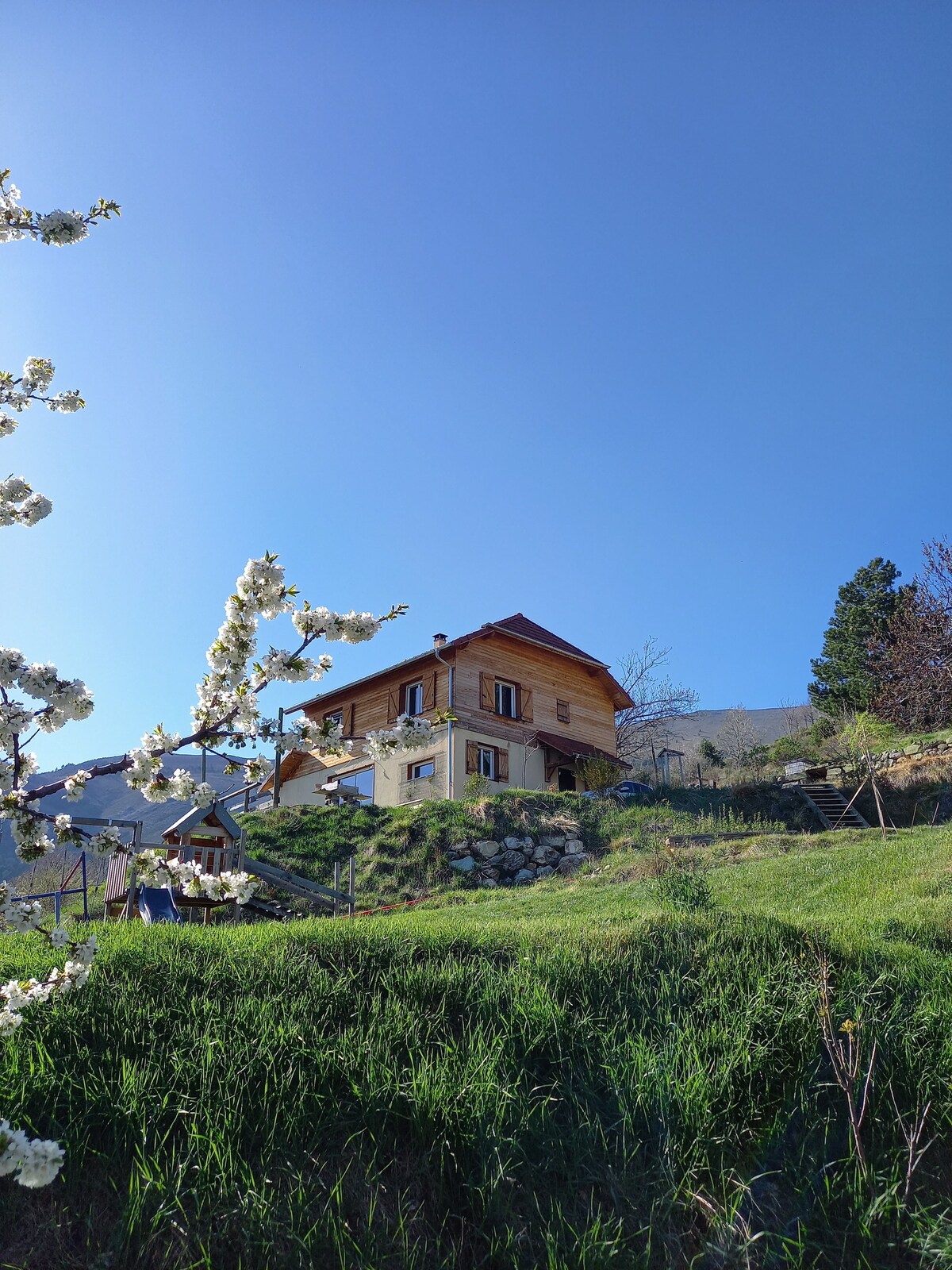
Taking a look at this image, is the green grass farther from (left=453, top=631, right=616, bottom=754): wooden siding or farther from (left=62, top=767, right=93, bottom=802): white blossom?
(left=453, top=631, right=616, bottom=754): wooden siding

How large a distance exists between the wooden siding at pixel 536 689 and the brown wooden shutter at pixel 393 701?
2974mm

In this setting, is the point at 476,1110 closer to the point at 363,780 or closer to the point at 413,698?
the point at 413,698

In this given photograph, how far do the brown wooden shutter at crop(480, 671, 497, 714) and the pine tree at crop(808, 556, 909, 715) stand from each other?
20180 mm

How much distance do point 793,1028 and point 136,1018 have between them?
4.10 metres

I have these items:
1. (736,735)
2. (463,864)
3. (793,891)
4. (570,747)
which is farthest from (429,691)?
(736,735)

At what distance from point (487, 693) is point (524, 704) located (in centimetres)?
196

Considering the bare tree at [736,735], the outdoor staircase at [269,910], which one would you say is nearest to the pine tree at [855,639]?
the bare tree at [736,735]

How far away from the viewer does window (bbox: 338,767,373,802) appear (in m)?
29.3

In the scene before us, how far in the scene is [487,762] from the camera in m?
28.0

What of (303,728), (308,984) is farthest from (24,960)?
(303,728)

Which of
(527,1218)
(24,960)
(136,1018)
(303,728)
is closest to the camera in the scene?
(527,1218)

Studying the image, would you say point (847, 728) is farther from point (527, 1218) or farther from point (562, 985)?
point (527, 1218)

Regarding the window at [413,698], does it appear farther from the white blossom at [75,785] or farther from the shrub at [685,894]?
the white blossom at [75,785]

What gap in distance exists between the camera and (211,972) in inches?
232
